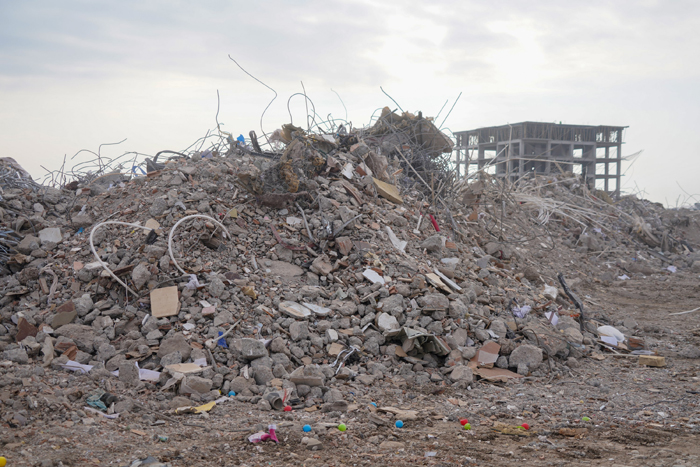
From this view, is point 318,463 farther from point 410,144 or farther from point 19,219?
point 410,144

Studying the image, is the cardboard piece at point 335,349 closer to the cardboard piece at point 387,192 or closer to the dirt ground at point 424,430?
the dirt ground at point 424,430

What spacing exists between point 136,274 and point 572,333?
4.52 meters

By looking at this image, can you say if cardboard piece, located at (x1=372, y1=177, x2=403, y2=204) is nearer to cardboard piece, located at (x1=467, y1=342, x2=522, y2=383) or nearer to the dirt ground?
cardboard piece, located at (x1=467, y1=342, x2=522, y2=383)

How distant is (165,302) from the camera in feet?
14.0

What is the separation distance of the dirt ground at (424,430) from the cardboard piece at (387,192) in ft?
10.2

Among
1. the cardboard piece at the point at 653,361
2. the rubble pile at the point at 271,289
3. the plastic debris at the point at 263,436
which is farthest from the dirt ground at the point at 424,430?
the cardboard piece at the point at 653,361

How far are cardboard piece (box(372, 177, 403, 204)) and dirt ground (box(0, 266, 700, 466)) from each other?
312cm

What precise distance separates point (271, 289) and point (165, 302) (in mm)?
979

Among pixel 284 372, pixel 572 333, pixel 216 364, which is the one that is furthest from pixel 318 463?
pixel 572 333

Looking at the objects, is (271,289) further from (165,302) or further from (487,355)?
(487,355)

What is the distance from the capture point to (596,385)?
13.4ft

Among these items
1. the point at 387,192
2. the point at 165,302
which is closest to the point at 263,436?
the point at 165,302

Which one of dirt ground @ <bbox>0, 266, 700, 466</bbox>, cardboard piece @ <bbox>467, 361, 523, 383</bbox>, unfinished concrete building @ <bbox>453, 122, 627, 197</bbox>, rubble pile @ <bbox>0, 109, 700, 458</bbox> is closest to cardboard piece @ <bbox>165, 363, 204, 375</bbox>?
rubble pile @ <bbox>0, 109, 700, 458</bbox>

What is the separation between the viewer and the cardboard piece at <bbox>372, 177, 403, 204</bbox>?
6.55m
